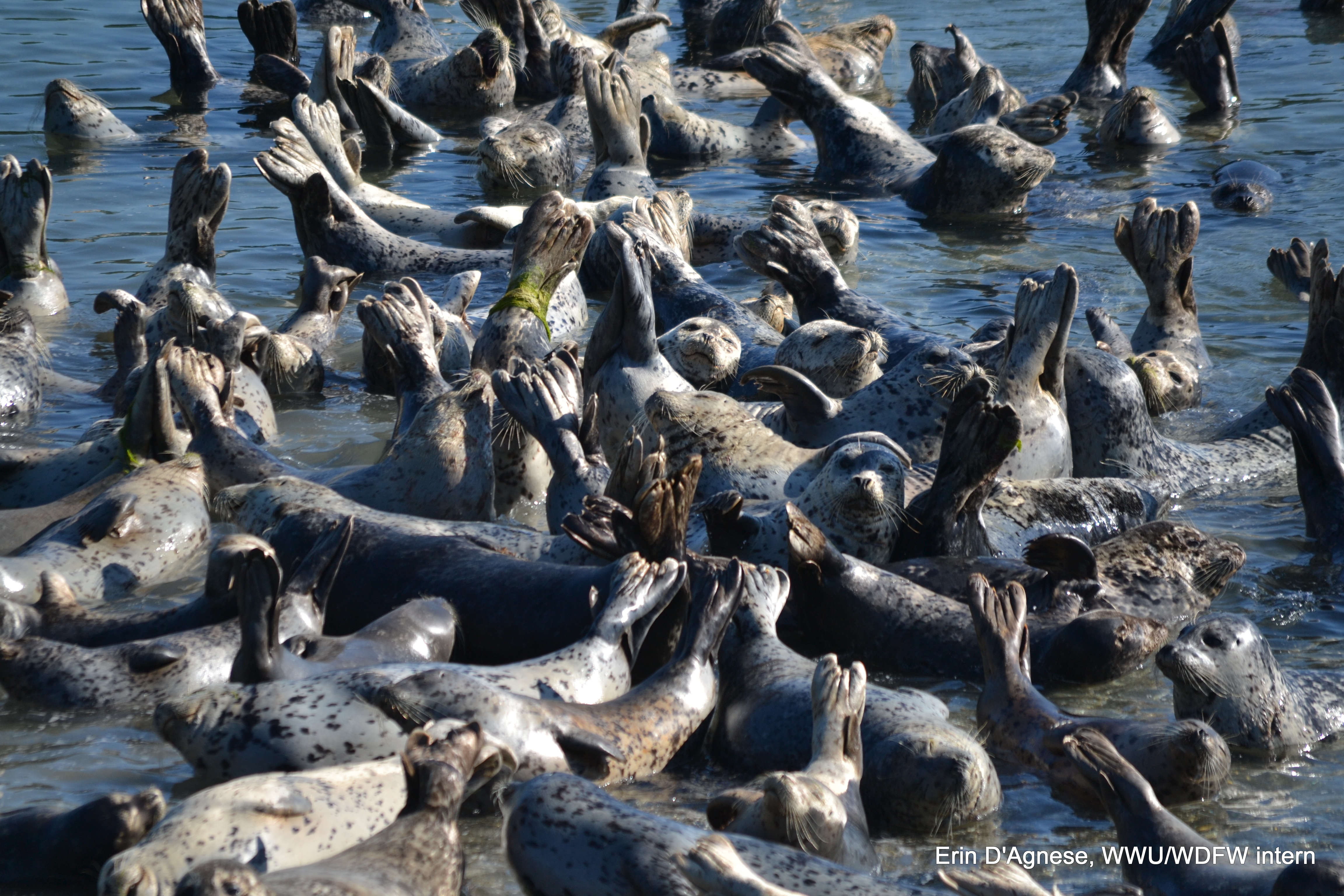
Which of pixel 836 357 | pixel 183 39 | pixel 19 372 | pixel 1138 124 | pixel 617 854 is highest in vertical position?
pixel 183 39

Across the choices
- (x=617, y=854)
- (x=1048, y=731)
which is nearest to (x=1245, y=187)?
(x=1048, y=731)

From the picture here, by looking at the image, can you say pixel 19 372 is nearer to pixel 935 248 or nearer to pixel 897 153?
pixel 935 248

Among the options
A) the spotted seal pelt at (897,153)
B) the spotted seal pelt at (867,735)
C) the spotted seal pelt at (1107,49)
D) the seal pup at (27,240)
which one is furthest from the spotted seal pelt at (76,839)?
the spotted seal pelt at (1107,49)

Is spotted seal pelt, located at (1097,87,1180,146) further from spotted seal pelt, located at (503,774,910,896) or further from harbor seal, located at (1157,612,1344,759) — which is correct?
spotted seal pelt, located at (503,774,910,896)

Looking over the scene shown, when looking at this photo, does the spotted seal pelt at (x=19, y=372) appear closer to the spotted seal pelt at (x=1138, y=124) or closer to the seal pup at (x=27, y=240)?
the seal pup at (x=27, y=240)

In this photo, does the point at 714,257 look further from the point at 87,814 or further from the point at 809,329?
the point at 87,814

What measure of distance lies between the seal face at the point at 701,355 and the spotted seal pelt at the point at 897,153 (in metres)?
4.43

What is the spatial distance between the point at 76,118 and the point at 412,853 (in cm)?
1091

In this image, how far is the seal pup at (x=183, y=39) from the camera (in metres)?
14.1

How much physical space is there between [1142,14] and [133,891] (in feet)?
43.7

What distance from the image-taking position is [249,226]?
10.7m

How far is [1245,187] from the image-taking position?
35.8ft

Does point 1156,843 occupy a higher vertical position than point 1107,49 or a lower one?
lower

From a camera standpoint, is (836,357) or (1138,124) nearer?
(836,357)
